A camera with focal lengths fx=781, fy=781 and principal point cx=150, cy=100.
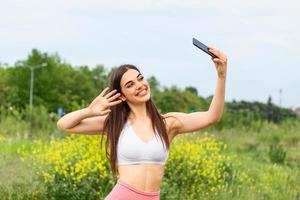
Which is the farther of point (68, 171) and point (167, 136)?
point (68, 171)

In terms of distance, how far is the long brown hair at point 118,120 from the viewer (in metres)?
3.94

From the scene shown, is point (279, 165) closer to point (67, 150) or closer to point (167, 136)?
point (67, 150)

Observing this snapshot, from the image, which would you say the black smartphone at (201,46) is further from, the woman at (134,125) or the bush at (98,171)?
the bush at (98,171)

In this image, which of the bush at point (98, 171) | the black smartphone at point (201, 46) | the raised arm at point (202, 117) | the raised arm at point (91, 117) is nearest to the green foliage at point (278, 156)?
the bush at point (98, 171)

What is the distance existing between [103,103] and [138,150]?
0.97 feet

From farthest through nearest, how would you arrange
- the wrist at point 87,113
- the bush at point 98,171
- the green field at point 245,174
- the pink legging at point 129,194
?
1. the green field at point 245,174
2. the bush at point 98,171
3. the wrist at point 87,113
4. the pink legging at point 129,194

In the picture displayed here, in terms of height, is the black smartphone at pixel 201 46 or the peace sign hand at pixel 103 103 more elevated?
the black smartphone at pixel 201 46

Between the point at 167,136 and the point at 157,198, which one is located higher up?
the point at 167,136

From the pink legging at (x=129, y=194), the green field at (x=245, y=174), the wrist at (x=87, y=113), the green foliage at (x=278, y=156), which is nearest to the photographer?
the pink legging at (x=129, y=194)

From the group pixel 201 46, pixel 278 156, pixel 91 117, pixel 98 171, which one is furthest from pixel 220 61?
A: pixel 278 156

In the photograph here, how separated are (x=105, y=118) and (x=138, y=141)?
0.32 meters

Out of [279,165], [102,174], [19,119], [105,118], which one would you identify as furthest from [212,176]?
[19,119]

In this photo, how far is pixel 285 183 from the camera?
36.4ft

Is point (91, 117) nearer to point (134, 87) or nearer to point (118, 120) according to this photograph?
point (118, 120)
